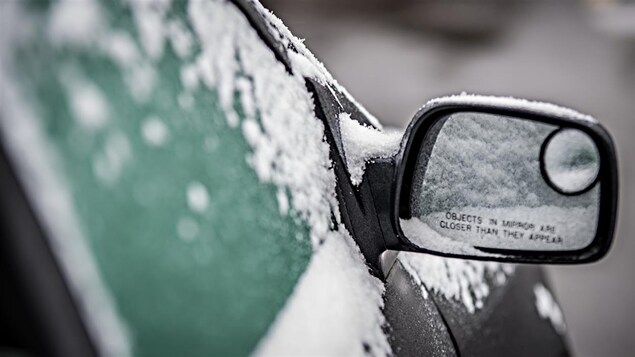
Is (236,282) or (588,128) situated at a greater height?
(588,128)

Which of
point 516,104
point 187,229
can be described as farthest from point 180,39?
point 516,104

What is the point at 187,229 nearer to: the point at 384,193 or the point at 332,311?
the point at 332,311

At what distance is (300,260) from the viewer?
1259 mm

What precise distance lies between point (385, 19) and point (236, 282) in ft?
45.7

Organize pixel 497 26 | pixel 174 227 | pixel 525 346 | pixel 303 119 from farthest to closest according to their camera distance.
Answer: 1. pixel 497 26
2. pixel 525 346
3. pixel 303 119
4. pixel 174 227

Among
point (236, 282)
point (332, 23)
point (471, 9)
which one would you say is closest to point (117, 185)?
point (236, 282)

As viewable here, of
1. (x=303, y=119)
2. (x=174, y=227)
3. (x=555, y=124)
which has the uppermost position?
(x=555, y=124)

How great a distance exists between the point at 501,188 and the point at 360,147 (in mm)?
317

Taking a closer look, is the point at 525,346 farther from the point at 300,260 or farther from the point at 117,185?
the point at 117,185

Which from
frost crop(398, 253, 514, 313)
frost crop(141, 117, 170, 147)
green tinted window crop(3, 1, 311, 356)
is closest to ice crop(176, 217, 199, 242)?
green tinted window crop(3, 1, 311, 356)

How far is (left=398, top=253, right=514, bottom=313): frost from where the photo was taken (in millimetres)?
1775

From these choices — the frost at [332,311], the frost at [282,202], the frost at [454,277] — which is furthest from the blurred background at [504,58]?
the frost at [282,202]

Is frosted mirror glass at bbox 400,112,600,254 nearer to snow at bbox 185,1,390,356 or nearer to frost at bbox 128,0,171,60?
snow at bbox 185,1,390,356

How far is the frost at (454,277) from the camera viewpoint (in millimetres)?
1775
